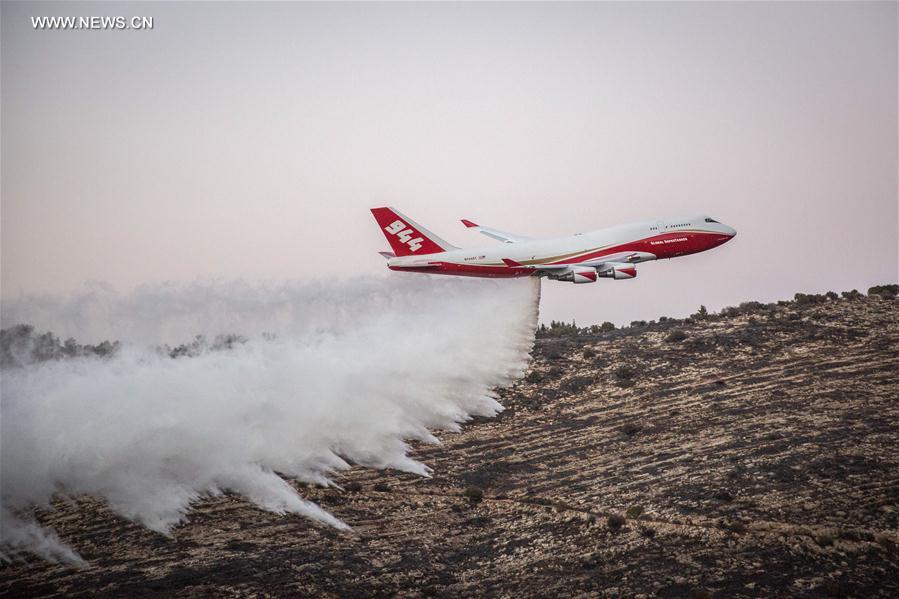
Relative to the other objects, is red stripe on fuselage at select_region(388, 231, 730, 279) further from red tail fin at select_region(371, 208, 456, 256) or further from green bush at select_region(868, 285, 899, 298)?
green bush at select_region(868, 285, 899, 298)

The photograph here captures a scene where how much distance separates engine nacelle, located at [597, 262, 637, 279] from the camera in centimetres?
6344

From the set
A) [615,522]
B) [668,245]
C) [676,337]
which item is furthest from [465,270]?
[676,337]

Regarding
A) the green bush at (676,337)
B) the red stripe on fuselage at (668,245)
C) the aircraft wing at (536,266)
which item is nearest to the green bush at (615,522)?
the aircraft wing at (536,266)

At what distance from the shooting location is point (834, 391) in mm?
64500

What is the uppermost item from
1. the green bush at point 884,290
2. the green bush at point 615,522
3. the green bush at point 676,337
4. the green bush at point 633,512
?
the green bush at point 884,290

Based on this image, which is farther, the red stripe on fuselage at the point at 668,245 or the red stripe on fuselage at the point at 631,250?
the red stripe on fuselage at the point at 668,245

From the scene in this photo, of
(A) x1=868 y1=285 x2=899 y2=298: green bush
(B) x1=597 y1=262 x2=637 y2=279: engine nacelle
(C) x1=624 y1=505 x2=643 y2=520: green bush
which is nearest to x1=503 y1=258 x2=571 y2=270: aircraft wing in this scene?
(B) x1=597 y1=262 x2=637 y2=279: engine nacelle

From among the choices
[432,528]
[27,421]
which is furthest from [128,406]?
[432,528]

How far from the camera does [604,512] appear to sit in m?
52.4

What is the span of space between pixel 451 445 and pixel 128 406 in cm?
2058

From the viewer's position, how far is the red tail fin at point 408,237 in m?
62.8

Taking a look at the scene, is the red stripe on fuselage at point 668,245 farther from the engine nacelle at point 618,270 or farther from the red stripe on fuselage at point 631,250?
the engine nacelle at point 618,270

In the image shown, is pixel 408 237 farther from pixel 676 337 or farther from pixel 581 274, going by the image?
pixel 676 337

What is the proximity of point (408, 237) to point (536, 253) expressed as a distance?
27.0 ft
